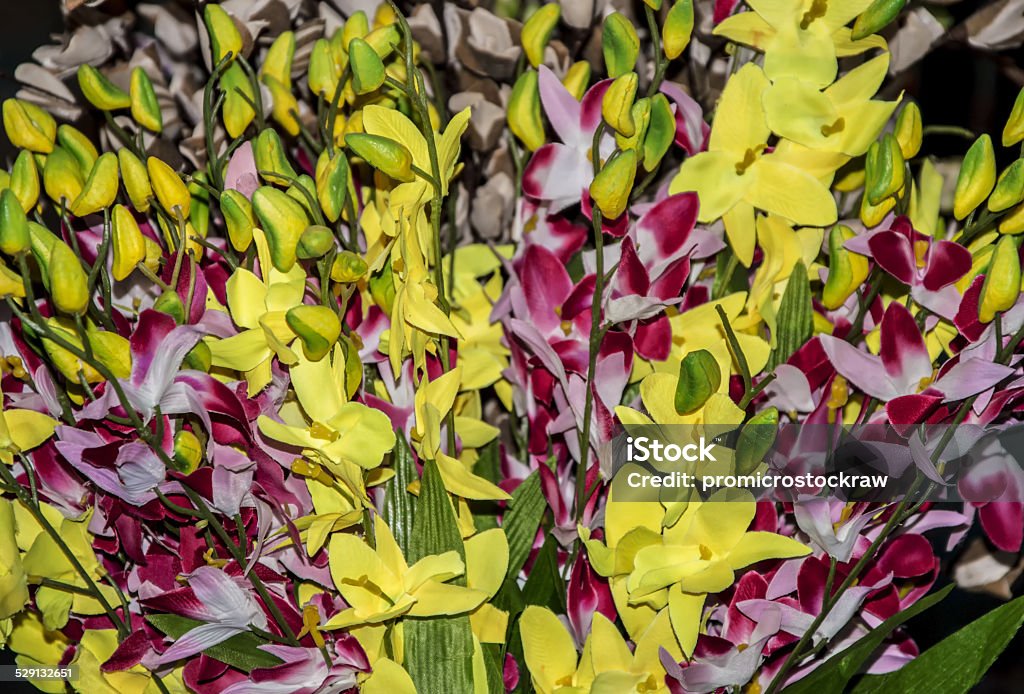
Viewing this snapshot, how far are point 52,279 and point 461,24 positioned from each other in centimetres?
25

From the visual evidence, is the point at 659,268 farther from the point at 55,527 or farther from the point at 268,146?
the point at 55,527

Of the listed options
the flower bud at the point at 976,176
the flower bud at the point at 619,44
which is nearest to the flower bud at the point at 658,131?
the flower bud at the point at 619,44

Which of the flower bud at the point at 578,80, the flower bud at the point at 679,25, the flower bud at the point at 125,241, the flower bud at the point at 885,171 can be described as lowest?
the flower bud at the point at 125,241

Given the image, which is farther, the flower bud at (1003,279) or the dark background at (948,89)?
the dark background at (948,89)

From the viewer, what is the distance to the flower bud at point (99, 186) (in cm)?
40

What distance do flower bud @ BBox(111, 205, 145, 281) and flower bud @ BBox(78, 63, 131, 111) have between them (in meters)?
0.09

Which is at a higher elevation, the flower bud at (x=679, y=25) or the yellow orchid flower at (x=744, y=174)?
the flower bud at (x=679, y=25)

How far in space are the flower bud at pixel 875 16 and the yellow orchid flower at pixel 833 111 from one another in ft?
0.04

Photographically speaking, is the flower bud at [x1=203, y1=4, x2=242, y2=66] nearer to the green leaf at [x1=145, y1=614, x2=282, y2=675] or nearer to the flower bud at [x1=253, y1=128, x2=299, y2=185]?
the flower bud at [x1=253, y1=128, x2=299, y2=185]

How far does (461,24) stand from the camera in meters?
0.51

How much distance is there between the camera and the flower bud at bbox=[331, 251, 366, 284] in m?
0.37

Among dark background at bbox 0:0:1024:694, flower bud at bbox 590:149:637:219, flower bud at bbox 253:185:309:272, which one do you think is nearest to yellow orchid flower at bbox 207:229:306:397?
flower bud at bbox 253:185:309:272

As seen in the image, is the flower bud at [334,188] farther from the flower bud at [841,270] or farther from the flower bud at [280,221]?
the flower bud at [841,270]

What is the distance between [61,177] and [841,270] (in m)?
0.35
